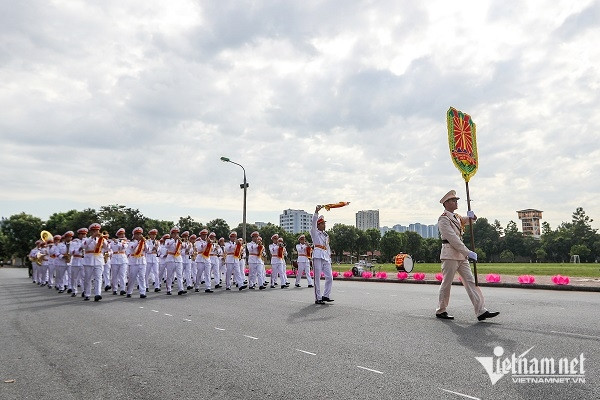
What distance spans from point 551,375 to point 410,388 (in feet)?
5.25

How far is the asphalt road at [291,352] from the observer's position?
184 inches

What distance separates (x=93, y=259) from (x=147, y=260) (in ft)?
11.7

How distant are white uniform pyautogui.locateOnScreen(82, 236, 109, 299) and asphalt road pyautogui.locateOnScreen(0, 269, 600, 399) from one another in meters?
3.91

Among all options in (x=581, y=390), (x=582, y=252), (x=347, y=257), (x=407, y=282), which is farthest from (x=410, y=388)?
(x=347, y=257)

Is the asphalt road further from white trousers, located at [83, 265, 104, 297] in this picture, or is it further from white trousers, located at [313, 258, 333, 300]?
white trousers, located at [83, 265, 104, 297]

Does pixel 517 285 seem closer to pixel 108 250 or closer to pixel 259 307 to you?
pixel 259 307

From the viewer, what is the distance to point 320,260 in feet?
41.5

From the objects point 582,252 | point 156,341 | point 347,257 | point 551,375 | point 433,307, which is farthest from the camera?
point 347,257

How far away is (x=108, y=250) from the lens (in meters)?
17.6

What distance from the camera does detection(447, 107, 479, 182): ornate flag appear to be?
49.7ft

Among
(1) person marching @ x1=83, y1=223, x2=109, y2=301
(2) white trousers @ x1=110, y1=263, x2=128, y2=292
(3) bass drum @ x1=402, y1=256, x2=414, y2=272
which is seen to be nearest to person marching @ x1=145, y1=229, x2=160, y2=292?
(2) white trousers @ x1=110, y1=263, x2=128, y2=292

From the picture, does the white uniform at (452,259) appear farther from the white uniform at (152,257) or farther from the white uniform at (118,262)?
the white uniform at (152,257)

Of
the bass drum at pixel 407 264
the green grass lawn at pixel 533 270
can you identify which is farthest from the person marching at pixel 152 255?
the green grass lawn at pixel 533 270

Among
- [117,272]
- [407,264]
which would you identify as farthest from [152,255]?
[407,264]
